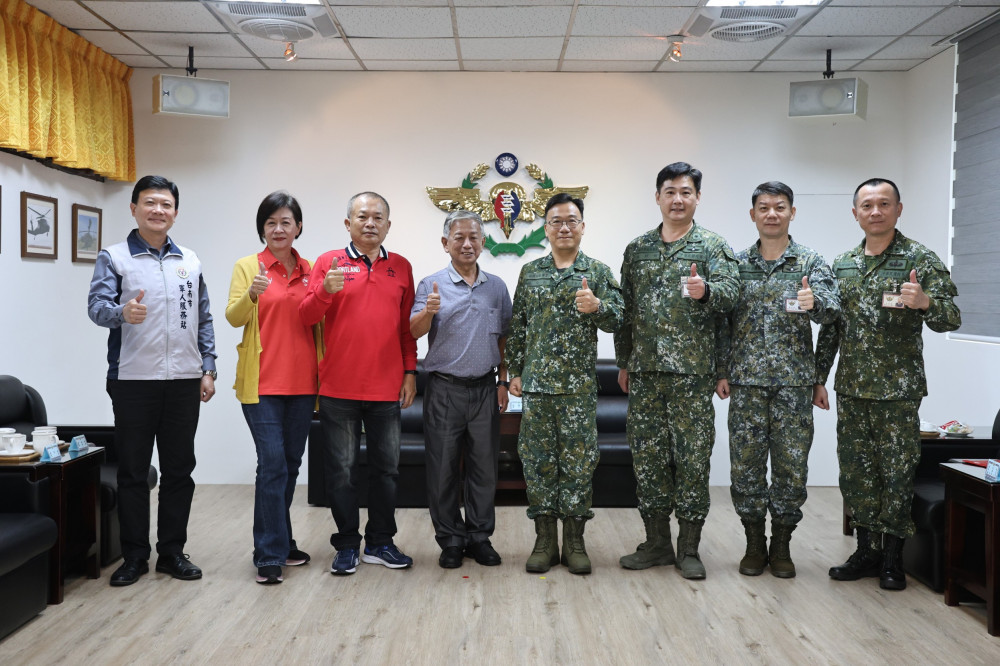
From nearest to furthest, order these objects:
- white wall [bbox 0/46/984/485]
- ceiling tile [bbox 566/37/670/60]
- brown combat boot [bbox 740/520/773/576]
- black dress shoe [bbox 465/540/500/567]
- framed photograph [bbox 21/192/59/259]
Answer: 1. brown combat boot [bbox 740/520/773/576]
2. black dress shoe [bbox 465/540/500/567]
3. framed photograph [bbox 21/192/59/259]
4. ceiling tile [bbox 566/37/670/60]
5. white wall [bbox 0/46/984/485]

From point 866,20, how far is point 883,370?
2375 millimetres

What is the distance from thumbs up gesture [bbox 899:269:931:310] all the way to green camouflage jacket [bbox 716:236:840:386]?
27 cm

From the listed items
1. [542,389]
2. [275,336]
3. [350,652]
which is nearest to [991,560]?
[542,389]

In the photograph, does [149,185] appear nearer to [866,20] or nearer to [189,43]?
[189,43]

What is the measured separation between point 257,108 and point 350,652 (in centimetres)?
413

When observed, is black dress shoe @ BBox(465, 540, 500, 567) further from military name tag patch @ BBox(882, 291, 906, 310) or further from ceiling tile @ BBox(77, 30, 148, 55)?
ceiling tile @ BBox(77, 30, 148, 55)

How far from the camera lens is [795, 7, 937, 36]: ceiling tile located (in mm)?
4414

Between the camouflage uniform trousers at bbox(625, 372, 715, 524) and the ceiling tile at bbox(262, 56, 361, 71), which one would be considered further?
the ceiling tile at bbox(262, 56, 361, 71)

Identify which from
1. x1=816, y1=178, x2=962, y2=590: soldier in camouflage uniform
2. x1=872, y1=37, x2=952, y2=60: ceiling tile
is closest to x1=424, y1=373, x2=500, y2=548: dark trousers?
x1=816, y1=178, x2=962, y2=590: soldier in camouflage uniform

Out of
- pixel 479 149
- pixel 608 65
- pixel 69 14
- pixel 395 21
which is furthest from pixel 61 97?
pixel 608 65

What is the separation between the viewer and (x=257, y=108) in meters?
5.61

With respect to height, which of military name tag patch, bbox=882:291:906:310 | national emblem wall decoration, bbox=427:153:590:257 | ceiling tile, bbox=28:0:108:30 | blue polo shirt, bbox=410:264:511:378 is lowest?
blue polo shirt, bbox=410:264:511:378

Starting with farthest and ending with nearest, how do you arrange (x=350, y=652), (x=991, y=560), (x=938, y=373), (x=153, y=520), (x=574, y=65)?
(x=574, y=65) < (x=938, y=373) < (x=153, y=520) < (x=991, y=560) < (x=350, y=652)

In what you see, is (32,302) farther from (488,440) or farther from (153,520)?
(488,440)
